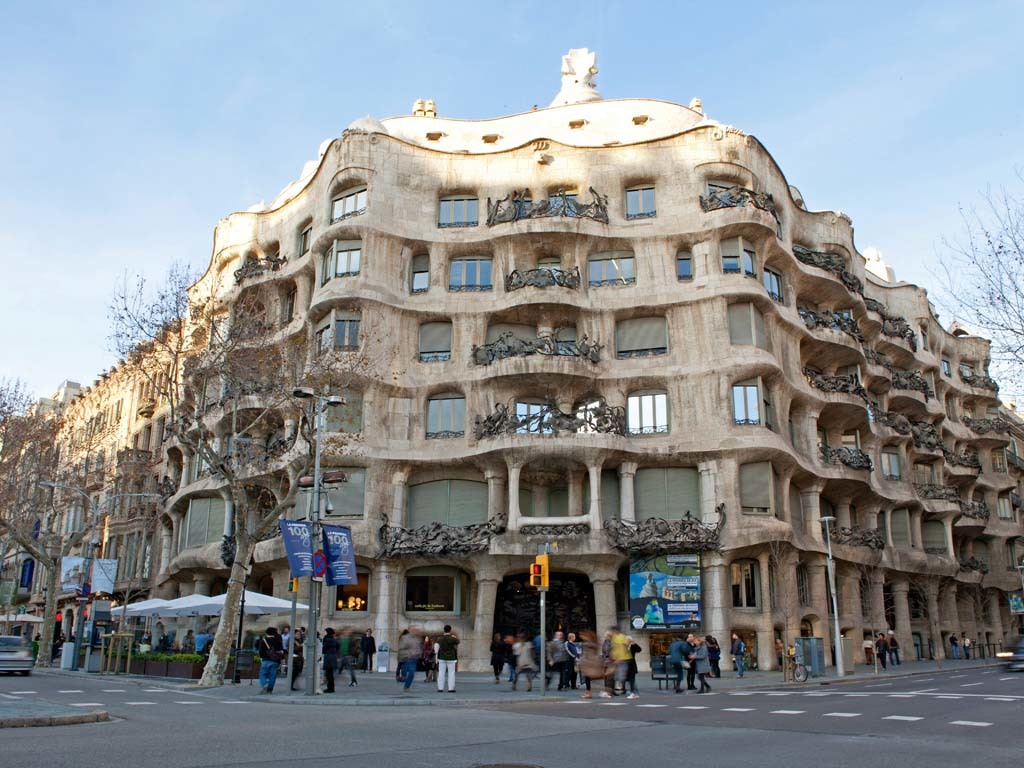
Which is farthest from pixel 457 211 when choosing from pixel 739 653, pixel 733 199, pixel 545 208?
pixel 739 653

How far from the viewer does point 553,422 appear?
36000 mm

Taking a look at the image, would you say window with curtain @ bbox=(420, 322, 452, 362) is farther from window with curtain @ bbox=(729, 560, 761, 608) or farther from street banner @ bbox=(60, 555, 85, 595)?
street banner @ bbox=(60, 555, 85, 595)

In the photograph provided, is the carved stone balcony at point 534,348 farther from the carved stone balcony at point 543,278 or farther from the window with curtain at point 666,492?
the window with curtain at point 666,492

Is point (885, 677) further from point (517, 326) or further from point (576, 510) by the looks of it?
point (517, 326)

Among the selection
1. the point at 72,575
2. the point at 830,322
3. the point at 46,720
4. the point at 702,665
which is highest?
the point at 830,322

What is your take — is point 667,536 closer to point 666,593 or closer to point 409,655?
point 666,593

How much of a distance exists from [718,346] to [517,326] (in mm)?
8548

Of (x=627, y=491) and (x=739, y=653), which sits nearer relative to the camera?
(x=739, y=653)

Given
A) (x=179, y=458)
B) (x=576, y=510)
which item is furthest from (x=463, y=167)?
(x=179, y=458)

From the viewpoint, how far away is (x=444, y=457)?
37.7m

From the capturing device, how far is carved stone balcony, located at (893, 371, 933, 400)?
51438 millimetres

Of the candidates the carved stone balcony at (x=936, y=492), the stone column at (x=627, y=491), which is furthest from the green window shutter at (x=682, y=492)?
the carved stone balcony at (x=936, y=492)

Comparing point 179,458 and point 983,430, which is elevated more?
point 983,430

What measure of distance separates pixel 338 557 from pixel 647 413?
1823 cm
